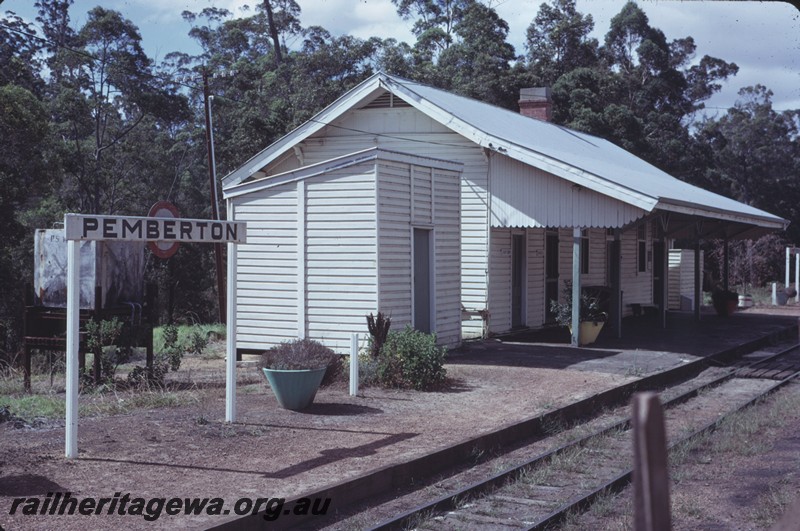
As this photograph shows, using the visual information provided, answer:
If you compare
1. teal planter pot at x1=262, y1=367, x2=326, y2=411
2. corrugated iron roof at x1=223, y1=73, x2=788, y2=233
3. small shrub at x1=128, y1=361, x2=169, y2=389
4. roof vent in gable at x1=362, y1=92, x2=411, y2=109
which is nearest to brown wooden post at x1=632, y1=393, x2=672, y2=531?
teal planter pot at x1=262, y1=367, x2=326, y2=411

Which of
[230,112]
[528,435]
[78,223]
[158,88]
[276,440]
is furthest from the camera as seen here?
[230,112]

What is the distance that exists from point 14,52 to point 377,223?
889 inches

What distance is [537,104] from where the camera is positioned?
27.1 metres

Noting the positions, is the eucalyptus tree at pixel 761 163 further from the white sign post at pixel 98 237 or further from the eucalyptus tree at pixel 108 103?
the white sign post at pixel 98 237

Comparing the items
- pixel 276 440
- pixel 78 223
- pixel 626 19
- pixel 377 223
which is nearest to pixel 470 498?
pixel 276 440

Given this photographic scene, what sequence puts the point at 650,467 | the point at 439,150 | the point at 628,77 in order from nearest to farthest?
the point at 650,467 < the point at 439,150 < the point at 628,77

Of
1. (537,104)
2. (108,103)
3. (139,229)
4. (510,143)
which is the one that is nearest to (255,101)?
(108,103)

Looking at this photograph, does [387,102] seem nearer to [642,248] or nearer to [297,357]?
[297,357]

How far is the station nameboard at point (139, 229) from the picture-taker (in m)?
7.71

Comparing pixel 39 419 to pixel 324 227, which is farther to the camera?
pixel 324 227

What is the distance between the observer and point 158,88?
109 ft

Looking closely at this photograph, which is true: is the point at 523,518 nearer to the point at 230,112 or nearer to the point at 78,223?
the point at 78,223

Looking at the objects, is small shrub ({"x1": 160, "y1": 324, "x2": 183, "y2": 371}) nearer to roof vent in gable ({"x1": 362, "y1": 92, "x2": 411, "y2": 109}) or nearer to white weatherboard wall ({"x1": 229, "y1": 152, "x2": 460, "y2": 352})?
white weatherboard wall ({"x1": 229, "y1": 152, "x2": 460, "y2": 352})

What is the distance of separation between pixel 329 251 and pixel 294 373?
4.52 metres
